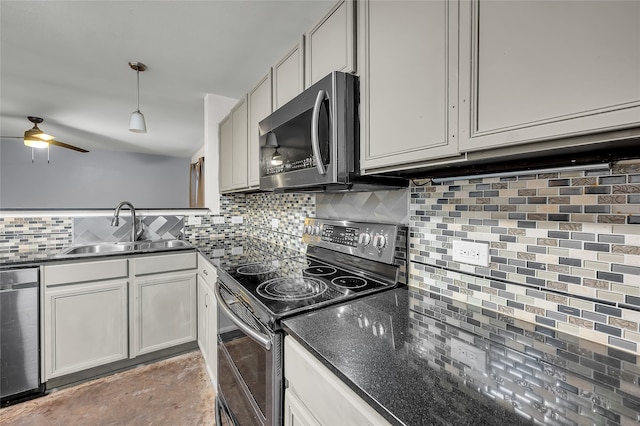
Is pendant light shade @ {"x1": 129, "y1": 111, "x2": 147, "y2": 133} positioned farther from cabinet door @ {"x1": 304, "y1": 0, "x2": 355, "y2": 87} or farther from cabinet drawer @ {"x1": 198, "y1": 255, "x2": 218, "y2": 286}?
cabinet door @ {"x1": 304, "y1": 0, "x2": 355, "y2": 87}

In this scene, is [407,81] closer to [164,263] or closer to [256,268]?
[256,268]

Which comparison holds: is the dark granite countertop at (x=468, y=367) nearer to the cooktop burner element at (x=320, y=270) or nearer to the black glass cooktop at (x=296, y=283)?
the black glass cooktop at (x=296, y=283)

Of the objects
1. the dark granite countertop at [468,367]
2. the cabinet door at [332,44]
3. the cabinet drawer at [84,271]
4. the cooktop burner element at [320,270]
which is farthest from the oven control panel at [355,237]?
the cabinet drawer at [84,271]

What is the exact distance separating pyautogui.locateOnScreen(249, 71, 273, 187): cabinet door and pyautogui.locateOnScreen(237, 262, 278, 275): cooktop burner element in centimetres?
60

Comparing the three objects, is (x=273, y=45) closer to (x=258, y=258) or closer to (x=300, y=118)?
(x=300, y=118)

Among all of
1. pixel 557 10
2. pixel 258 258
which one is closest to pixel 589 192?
pixel 557 10

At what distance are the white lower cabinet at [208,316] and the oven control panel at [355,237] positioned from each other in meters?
0.69

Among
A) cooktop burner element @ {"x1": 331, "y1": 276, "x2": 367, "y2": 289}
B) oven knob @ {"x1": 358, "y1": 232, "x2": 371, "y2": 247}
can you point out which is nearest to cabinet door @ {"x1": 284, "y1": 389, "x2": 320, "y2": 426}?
cooktop burner element @ {"x1": 331, "y1": 276, "x2": 367, "y2": 289}

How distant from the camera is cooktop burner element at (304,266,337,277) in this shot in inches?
55.7

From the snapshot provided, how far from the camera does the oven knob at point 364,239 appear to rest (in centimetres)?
134

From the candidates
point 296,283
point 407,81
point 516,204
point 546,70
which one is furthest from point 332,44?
point 296,283

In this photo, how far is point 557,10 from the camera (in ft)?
1.84

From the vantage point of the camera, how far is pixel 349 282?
127cm

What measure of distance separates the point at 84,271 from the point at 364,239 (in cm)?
195
